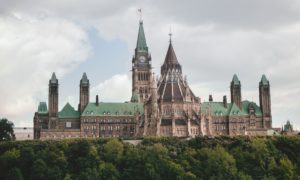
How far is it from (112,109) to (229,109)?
38.1 m

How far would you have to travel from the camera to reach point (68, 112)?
188750mm

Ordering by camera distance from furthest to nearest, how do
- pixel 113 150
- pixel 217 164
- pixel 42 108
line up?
1. pixel 42 108
2. pixel 113 150
3. pixel 217 164

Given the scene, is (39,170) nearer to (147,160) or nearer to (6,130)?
(147,160)

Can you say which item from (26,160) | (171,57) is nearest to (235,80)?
(171,57)

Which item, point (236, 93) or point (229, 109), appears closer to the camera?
point (229, 109)

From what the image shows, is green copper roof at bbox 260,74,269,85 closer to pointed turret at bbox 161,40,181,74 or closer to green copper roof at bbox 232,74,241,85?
green copper roof at bbox 232,74,241,85

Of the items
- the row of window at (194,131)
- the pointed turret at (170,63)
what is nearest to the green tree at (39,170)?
the row of window at (194,131)

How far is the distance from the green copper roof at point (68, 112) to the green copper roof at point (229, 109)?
40.7 metres

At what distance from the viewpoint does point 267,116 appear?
639ft

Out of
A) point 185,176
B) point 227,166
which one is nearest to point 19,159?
point 185,176

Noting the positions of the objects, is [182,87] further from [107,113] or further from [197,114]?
[107,113]

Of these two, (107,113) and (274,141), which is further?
(107,113)

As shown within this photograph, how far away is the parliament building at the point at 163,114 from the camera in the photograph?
16762cm

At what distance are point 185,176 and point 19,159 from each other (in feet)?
110
